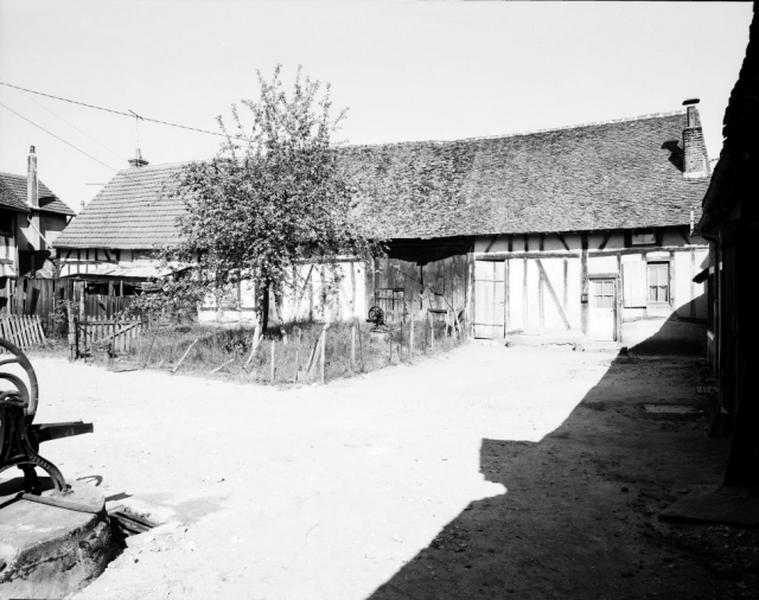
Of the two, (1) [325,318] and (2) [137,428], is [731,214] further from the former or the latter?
(1) [325,318]

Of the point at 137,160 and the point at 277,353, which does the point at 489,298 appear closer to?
the point at 277,353

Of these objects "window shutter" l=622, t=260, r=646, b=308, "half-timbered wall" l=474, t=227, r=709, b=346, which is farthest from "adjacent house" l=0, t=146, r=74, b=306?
"window shutter" l=622, t=260, r=646, b=308

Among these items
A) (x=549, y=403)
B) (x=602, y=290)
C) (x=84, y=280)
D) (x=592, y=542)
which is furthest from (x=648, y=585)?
(x=84, y=280)

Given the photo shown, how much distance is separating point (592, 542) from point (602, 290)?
46.9ft

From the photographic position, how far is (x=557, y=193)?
63.1 ft

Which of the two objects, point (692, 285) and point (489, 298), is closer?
point (692, 285)

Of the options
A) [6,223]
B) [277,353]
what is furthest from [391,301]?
[6,223]

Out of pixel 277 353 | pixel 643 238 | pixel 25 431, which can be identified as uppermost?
pixel 643 238

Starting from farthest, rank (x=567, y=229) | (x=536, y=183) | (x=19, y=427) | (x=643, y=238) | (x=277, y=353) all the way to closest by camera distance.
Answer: (x=536, y=183) < (x=567, y=229) < (x=643, y=238) < (x=277, y=353) < (x=19, y=427)

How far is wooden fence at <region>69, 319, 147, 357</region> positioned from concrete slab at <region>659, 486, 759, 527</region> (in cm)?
1399

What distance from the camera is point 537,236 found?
723 inches

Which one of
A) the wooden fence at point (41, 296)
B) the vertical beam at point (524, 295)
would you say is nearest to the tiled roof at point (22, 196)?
the wooden fence at point (41, 296)

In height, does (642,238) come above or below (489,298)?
above

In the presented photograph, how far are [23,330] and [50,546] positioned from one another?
16.3m
